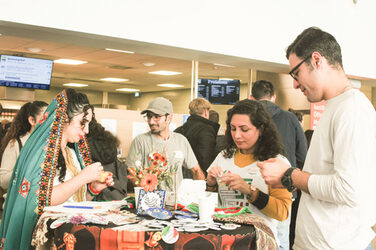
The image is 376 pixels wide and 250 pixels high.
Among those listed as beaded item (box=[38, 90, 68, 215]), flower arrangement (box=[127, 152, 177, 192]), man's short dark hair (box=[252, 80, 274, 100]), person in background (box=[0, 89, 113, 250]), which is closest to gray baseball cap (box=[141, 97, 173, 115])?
man's short dark hair (box=[252, 80, 274, 100])

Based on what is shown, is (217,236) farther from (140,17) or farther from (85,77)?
(85,77)

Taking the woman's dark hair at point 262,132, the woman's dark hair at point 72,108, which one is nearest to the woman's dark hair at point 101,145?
the woman's dark hair at point 72,108

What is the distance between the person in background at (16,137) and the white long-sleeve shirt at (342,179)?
2741 millimetres

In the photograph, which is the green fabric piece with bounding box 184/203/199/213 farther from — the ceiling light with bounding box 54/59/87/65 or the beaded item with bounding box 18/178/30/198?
the ceiling light with bounding box 54/59/87/65

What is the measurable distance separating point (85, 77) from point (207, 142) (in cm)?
910

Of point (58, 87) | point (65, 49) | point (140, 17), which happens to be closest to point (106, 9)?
point (140, 17)

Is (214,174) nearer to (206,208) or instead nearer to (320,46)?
(206,208)

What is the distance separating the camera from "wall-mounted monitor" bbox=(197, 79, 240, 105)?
728 cm

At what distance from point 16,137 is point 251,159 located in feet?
7.86

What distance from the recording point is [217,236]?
75.6 inches

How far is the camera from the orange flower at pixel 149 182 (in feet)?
7.27

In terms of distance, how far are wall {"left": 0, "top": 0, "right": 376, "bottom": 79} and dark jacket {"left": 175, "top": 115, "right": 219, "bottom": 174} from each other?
1.45 meters

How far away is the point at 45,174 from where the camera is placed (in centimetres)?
242

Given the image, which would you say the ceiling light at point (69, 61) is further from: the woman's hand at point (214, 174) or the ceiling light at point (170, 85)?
the woman's hand at point (214, 174)
